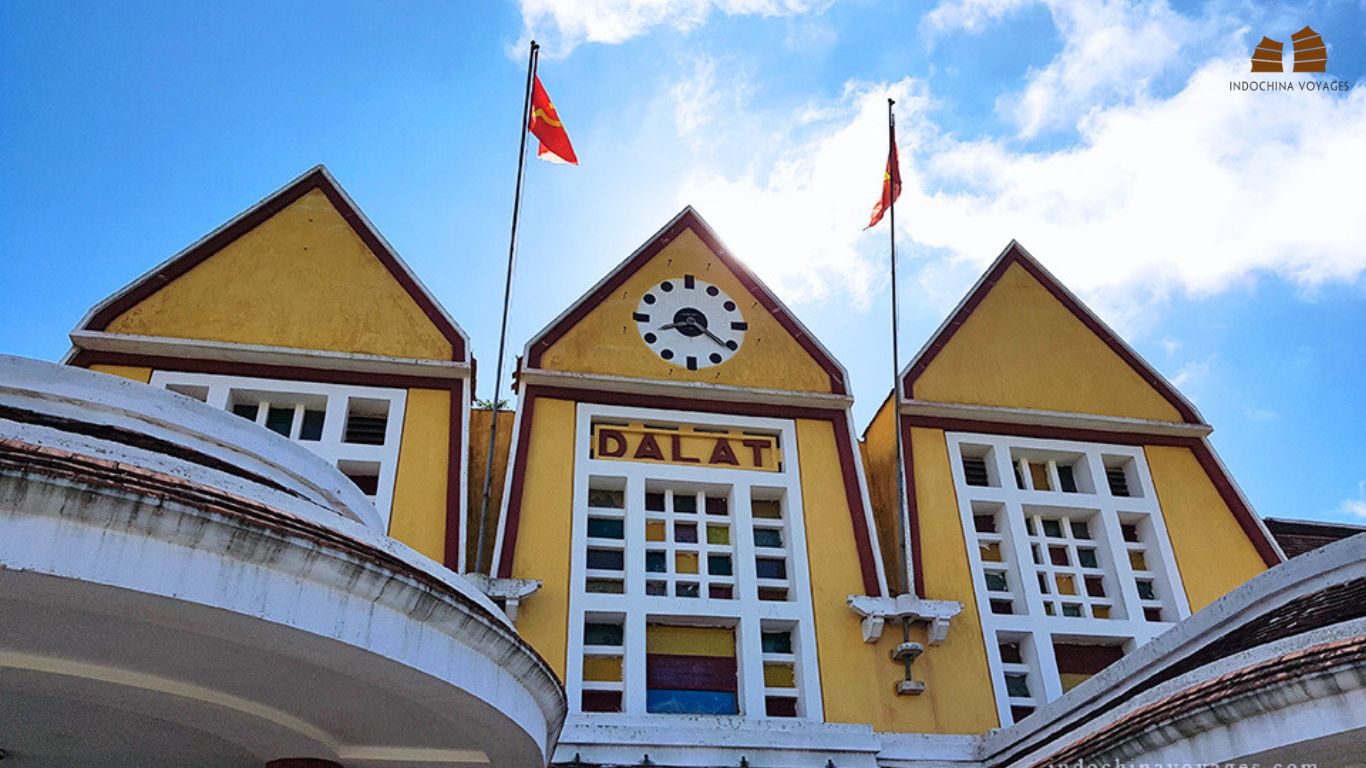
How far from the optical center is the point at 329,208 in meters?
16.1

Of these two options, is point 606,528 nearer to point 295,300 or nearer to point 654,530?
point 654,530

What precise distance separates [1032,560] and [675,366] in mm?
5346

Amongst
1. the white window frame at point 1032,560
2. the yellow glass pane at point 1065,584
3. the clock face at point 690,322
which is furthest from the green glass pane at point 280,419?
the yellow glass pane at point 1065,584

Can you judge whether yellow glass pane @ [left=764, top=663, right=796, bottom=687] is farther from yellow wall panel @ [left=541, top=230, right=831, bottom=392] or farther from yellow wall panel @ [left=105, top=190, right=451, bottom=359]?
yellow wall panel @ [left=105, top=190, right=451, bottom=359]

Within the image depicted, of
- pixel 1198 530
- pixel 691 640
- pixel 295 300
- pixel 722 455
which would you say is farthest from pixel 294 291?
pixel 1198 530

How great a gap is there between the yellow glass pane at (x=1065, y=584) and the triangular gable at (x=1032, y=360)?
2.45 metres

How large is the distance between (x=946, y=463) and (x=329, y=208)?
936 centimetres

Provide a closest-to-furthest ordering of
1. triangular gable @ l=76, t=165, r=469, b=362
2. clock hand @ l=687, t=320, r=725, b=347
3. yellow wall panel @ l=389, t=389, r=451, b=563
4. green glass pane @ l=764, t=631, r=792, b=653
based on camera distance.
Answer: yellow wall panel @ l=389, t=389, r=451, b=563
green glass pane @ l=764, t=631, r=792, b=653
triangular gable @ l=76, t=165, r=469, b=362
clock hand @ l=687, t=320, r=725, b=347

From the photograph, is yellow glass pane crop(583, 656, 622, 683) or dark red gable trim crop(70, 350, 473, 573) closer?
yellow glass pane crop(583, 656, 622, 683)

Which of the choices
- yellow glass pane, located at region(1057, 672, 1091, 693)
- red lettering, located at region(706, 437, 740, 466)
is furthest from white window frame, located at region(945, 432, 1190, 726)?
red lettering, located at region(706, 437, 740, 466)

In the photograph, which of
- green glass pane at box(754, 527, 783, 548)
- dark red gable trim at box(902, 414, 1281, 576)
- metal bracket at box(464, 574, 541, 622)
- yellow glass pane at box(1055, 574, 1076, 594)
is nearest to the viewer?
metal bracket at box(464, 574, 541, 622)

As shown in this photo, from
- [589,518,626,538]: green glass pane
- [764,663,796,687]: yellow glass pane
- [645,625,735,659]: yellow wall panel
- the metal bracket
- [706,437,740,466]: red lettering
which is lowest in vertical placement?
[764,663,796,687]: yellow glass pane

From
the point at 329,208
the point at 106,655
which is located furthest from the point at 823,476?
the point at 106,655

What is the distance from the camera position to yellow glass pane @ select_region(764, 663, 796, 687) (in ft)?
43.8
